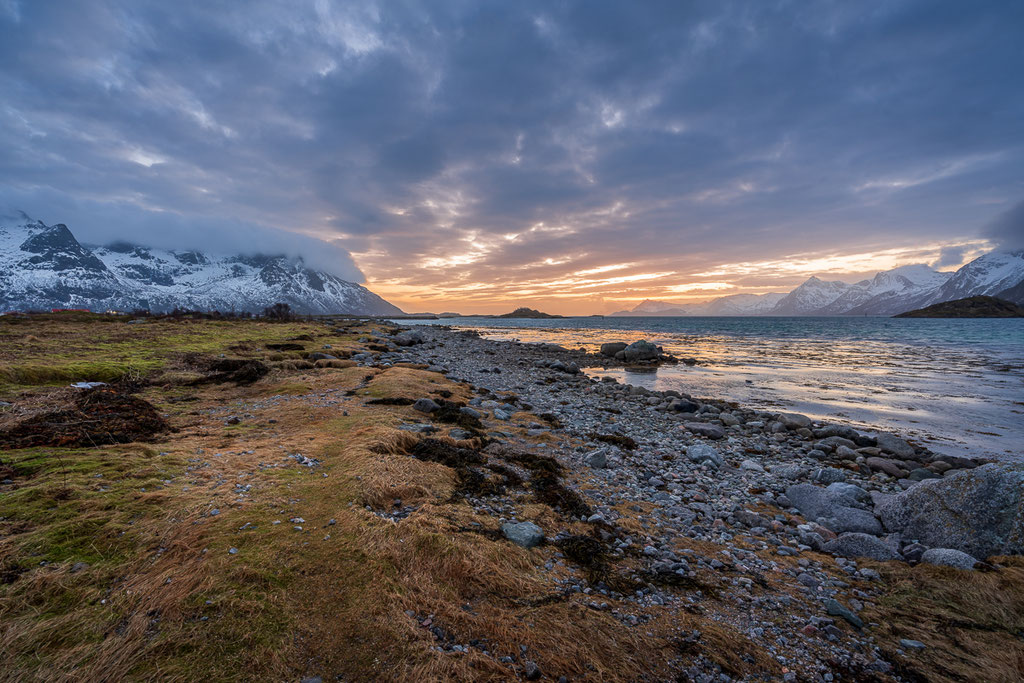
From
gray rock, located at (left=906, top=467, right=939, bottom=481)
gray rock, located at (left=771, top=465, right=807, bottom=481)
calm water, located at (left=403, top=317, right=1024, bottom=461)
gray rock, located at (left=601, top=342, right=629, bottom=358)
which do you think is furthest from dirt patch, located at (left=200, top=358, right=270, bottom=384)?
gray rock, located at (left=601, top=342, right=629, bottom=358)

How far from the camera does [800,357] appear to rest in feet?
134

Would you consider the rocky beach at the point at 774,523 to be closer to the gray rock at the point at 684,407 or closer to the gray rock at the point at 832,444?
the gray rock at the point at 832,444

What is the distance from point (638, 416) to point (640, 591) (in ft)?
40.5

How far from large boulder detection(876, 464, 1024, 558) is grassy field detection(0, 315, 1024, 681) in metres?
0.73

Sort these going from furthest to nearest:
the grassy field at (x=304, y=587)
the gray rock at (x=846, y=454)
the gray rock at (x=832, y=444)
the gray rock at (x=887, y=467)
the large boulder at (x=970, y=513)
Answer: the gray rock at (x=832, y=444)
the gray rock at (x=846, y=454)
the gray rock at (x=887, y=467)
the large boulder at (x=970, y=513)
the grassy field at (x=304, y=587)

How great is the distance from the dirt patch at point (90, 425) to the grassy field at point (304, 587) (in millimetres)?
310

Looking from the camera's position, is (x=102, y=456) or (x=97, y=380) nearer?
(x=102, y=456)

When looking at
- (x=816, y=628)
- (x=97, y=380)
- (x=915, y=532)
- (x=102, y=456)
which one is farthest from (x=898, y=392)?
(x=97, y=380)

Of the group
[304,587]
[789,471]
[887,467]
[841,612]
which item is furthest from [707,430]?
[304,587]

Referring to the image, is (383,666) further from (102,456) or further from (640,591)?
(102,456)

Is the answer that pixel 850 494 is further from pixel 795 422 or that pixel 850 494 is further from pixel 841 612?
pixel 795 422

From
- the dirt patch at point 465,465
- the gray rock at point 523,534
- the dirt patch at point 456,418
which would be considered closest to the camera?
the gray rock at point 523,534

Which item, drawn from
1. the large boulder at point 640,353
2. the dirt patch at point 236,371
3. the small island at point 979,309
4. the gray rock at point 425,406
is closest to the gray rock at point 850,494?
the gray rock at point 425,406

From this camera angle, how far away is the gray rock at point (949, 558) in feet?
19.0
